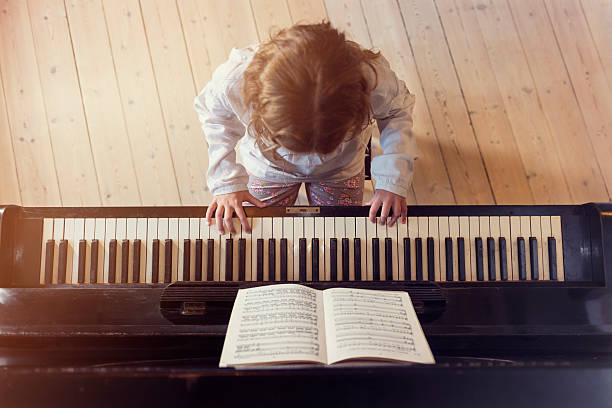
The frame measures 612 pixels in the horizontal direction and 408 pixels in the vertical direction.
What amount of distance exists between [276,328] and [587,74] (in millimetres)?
1776

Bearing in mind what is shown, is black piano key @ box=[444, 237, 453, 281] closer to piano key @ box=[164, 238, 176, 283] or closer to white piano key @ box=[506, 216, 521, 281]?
white piano key @ box=[506, 216, 521, 281]

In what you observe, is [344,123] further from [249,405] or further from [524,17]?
[524,17]

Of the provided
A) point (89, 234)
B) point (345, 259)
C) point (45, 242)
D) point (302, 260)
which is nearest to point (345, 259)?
point (345, 259)

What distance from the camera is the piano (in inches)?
20.1

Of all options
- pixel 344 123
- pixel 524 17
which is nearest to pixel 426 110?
pixel 524 17

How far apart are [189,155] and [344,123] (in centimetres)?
101

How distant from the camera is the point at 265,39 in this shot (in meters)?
1.62

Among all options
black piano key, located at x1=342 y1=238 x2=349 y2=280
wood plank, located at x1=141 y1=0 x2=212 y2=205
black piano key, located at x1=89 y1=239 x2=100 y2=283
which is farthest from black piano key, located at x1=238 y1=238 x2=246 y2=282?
wood plank, located at x1=141 y1=0 x2=212 y2=205

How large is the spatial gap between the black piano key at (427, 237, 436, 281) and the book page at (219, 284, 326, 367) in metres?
0.35

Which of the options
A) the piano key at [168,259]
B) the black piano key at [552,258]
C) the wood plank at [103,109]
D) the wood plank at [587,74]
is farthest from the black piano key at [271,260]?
the wood plank at [587,74]

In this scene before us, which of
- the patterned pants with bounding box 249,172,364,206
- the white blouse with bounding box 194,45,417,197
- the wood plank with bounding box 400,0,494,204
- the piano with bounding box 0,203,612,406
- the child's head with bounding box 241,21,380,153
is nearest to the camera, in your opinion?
the piano with bounding box 0,203,612,406

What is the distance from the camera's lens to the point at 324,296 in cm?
72

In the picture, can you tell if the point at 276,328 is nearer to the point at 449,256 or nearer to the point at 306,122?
the point at 306,122

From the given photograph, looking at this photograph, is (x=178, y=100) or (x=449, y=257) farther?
(x=178, y=100)
